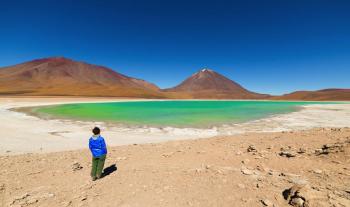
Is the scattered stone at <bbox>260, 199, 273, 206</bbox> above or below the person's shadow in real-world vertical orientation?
above

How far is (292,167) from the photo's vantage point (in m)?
5.32

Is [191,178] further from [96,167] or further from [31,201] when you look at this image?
[31,201]

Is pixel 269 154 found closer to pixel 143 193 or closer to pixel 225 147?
pixel 225 147

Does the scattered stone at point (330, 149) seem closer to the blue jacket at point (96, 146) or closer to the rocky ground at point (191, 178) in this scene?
the rocky ground at point (191, 178)

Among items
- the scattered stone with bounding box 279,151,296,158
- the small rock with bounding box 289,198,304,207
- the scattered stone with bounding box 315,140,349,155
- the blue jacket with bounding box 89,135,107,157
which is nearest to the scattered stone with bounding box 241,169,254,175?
the small rock with bounding box 289,198,304,207

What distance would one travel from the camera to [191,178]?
4926mm

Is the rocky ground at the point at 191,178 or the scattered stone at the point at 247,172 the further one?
the scattered stone at the point at 247,172

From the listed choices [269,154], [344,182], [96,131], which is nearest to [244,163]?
[269,154]

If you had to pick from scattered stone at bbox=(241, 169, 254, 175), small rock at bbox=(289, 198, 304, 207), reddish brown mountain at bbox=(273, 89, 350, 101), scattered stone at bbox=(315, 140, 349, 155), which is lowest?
scattered stone at bbox=(241, 169, 254, 175)

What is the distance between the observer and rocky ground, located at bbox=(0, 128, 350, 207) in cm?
389

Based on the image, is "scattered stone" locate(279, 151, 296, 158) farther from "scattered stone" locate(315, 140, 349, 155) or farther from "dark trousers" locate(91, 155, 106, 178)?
"dark trousers" locate(91, 155, 106, 178)

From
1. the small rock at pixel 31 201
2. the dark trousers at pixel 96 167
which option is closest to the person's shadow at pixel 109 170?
the dark trousers at pixel 96 167

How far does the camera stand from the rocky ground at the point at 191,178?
12.8 ft

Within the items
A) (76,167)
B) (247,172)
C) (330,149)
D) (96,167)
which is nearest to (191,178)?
(247,172)
